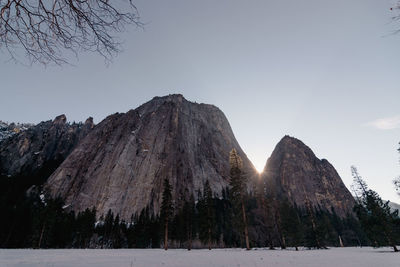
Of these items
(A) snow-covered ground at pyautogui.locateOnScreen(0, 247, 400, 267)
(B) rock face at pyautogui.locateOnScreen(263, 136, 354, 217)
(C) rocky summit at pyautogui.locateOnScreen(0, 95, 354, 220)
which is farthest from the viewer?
(B) rock face at pyautogui.locateOnScreen(263, 136, 354, 217)

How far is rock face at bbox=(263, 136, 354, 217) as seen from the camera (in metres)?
94.4

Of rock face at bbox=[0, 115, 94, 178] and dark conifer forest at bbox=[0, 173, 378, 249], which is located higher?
rock face at bbox=[0, 115, 94, 178]

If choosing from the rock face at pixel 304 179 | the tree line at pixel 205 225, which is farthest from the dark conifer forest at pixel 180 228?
the rock face at pixel 304 179

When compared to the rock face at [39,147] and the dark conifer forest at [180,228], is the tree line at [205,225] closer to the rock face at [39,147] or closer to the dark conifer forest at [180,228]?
the dark conifer forest at [180,228]

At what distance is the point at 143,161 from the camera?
85562 mm

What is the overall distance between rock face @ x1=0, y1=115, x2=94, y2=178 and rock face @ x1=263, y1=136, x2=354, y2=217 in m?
118

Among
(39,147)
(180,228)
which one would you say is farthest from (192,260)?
(39,147)

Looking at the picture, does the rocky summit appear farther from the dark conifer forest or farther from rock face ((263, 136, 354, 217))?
the dark conifer forest

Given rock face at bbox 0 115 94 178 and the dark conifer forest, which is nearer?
the dark conifer forest

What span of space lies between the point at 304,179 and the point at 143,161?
8754 centimetres

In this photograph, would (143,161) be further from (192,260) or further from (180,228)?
(192,260)

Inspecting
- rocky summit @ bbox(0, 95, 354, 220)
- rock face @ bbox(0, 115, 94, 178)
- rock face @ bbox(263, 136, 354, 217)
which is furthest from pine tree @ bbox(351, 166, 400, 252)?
rock face @ bbox(0, 115, 94, 178)

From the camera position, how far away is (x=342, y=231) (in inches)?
2655

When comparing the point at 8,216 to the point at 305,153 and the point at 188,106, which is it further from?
the point at 305,153
